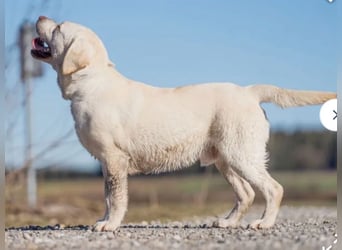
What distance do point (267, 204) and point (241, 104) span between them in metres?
0.85

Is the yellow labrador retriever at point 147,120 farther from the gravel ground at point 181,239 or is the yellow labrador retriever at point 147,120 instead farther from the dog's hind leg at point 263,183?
the gravel ground at point 181,239

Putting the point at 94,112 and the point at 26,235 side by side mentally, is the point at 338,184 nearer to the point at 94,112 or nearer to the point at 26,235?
the point at 94,112

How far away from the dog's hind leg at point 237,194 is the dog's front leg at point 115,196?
3.02 ft

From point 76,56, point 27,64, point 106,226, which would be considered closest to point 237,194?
point 106,226

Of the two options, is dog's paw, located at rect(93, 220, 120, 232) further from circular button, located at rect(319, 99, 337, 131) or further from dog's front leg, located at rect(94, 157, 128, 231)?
circular button, located at rect(319, 99, 337, 131)

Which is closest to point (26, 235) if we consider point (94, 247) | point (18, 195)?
point (94, 247)

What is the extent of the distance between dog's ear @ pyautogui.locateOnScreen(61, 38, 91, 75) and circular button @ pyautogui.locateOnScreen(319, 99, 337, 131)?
2098 mm

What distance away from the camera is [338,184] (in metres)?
5.96

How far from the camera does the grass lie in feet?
33.3

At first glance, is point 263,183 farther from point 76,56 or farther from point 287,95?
point 76,56

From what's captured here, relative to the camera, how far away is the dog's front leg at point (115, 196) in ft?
18.2

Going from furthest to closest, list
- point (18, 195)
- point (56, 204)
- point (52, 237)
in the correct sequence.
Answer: point (56, 204) < point (18, 195) < point (52, 237)

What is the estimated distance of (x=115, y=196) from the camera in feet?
18.2

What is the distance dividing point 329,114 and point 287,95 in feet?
1.69
